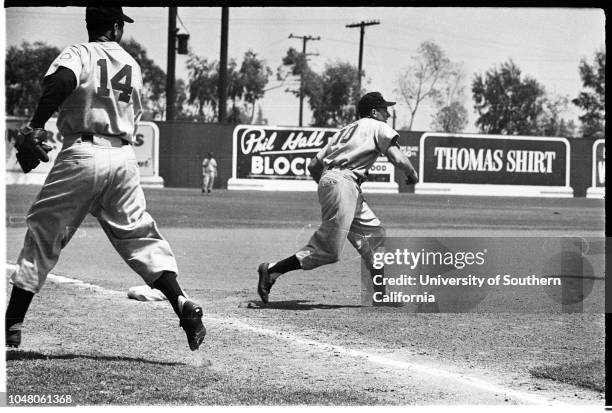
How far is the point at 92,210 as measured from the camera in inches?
140

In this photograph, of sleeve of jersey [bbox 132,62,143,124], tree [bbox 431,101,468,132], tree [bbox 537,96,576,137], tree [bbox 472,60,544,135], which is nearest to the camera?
sleeve of jersey [bbox 132,62,143,124]

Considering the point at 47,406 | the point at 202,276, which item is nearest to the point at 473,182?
the point at 202,276

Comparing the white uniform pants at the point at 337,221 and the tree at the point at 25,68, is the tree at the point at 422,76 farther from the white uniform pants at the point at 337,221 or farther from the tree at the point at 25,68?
the tree at the point at 25,68

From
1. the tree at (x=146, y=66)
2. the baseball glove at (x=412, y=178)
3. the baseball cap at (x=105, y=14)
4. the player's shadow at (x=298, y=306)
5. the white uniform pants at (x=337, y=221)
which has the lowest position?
the player's shadow at (x=298, y=306)

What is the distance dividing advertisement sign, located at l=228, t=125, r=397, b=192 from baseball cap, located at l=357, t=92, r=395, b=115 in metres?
0.47

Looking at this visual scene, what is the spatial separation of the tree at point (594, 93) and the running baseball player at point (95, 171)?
5.48ft

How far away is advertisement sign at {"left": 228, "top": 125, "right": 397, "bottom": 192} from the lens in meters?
7.46

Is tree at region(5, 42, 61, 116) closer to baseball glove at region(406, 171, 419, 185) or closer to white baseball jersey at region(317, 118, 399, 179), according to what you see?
white baseball jersey at region(317, 118, 399, 179)

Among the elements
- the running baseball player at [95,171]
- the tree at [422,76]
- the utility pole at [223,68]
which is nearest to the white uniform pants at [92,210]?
the running baseball player at [95,171]

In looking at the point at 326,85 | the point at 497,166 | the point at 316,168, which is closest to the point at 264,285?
the point at 316,168

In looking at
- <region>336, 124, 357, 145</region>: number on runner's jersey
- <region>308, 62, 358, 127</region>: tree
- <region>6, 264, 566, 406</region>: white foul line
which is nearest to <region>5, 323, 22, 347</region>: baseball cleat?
<region>6, 264, 566, 406</region>: white foul line

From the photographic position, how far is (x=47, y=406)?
2.90 metres

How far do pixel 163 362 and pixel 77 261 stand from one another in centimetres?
364

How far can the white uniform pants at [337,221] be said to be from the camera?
15.8ft
